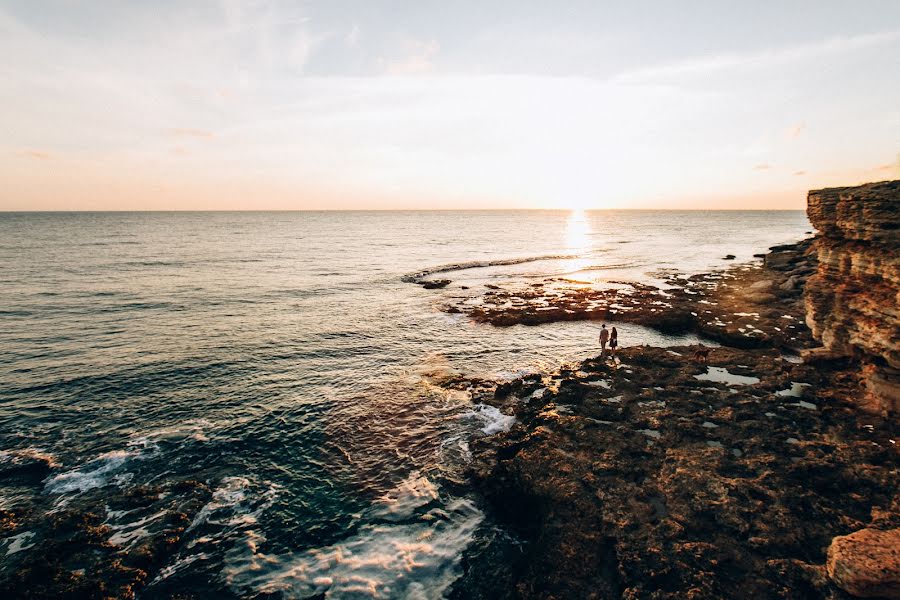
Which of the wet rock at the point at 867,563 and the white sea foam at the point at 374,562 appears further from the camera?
the white sea foam at the point at 374,562

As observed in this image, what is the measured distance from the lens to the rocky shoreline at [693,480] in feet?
33.1

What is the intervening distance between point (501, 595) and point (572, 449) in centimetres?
628

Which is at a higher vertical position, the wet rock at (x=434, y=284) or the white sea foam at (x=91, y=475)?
the wet rock at (x=434, y=284)

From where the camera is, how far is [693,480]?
1334 centimetres

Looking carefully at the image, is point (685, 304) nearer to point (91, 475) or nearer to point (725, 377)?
point (725, 377)

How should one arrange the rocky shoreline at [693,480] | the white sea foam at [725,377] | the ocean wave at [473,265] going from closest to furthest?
the rocky shoreline at [693,480] < the white sea foam at [725,377] < the ocean wave at [473,265]


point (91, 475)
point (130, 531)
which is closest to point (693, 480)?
point (130, 531)

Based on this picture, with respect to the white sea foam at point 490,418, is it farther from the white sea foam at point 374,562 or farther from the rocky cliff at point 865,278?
the rocky cliff at point 865,278

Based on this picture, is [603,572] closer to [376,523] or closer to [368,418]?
[376,523]

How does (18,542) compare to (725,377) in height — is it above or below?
below

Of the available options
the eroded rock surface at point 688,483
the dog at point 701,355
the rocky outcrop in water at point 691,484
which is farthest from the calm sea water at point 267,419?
the dog at point 701,355

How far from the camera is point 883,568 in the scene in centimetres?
879

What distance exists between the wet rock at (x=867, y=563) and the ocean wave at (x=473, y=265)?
47749mm

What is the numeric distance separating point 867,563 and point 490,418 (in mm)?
12280
